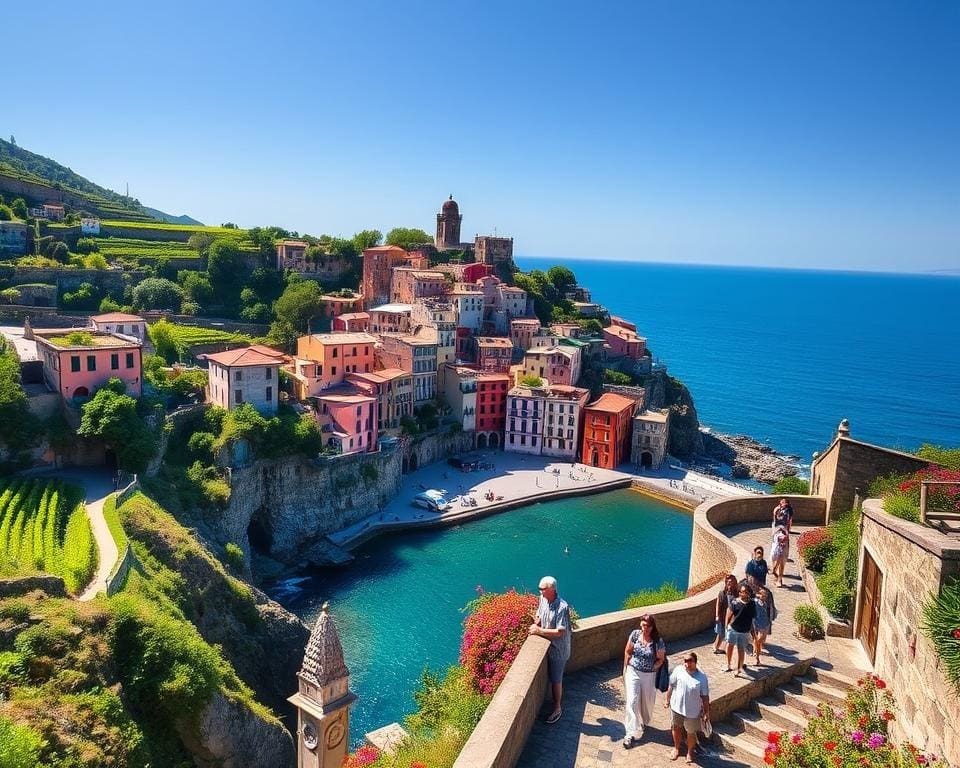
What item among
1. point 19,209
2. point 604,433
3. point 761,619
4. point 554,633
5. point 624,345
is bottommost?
point 604,433

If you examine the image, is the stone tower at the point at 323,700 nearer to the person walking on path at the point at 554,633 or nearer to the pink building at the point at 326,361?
the person walking on path at the point at 554,633

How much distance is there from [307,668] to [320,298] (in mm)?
49315

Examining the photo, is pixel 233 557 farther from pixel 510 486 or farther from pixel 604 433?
pixel 604 433

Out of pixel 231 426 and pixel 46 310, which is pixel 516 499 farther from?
pixel 46 310

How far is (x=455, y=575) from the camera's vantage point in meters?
32.5

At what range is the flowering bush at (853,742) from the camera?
5723mm

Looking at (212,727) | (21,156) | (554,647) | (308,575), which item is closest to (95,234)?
(308,575)

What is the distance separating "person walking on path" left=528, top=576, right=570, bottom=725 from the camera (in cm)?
707

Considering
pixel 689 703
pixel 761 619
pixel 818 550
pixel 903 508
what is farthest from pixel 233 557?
pixel 903 508

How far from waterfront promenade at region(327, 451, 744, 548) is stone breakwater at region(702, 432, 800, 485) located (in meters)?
6.21

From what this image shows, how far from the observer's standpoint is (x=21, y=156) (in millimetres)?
136625

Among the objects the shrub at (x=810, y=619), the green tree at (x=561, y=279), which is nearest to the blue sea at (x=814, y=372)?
the green tree at (x=561, y=279)

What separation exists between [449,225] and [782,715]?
241 ft

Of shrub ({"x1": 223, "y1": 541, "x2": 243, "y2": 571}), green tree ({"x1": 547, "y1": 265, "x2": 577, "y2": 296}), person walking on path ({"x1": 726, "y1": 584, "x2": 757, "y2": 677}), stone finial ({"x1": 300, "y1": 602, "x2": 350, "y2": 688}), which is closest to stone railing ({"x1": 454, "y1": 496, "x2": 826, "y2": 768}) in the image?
person walking on path ({"x1": 726, "y1": 584, "x2": 757, "y2": 677})
